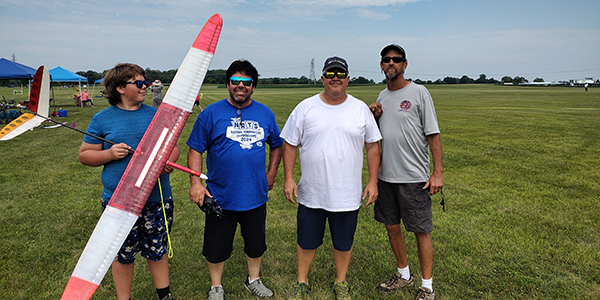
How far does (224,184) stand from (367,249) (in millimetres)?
1967

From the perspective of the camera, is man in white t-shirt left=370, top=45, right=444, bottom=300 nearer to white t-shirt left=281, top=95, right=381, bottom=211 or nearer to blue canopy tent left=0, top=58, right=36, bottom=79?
white t-shirt left=281, top=95, right=381, bottom=211

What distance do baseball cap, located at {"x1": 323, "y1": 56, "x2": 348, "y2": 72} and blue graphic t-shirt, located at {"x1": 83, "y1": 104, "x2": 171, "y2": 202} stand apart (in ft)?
4.62

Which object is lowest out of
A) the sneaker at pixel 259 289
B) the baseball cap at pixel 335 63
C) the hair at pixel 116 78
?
the sneaker at pixel 259 289

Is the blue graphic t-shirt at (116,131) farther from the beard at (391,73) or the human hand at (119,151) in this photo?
the beard at (391,73)

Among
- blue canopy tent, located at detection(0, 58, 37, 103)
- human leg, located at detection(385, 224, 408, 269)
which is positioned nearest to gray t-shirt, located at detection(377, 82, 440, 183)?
human leg, located at detection(385, 224, 408, 269)

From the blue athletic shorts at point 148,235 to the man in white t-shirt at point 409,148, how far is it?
1813mm

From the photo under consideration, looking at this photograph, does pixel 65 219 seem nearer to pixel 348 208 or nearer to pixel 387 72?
pixel 348 208

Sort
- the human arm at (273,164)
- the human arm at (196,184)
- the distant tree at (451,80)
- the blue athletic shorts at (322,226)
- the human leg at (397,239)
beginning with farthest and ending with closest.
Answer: the distant tree at (451,80) → the human leg at (397,239) → the human arm at (273,164) → the blue athletic shorts at (322,226) → the human arm at (196,184)

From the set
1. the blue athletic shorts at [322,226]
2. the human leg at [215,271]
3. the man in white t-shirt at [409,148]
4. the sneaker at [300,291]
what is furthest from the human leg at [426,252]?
the human leg at [215,271]

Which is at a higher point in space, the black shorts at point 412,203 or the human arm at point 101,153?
the human arm at point 101,153

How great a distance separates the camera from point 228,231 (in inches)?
104

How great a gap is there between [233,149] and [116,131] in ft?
2.60

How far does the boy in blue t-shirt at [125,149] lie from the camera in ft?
7.14

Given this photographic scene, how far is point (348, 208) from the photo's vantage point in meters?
2.57
